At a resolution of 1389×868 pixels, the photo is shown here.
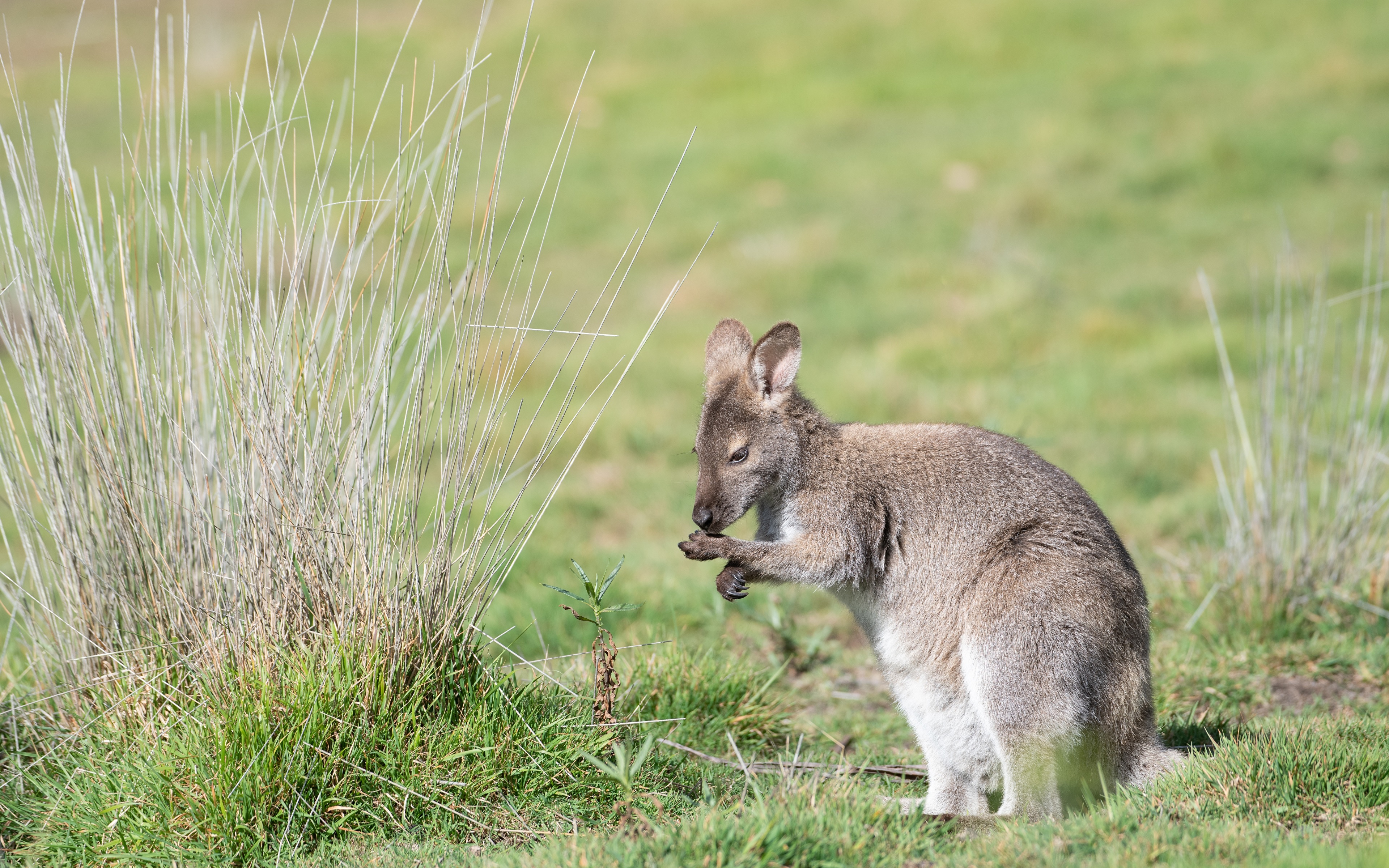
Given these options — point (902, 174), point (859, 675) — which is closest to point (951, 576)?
point (859, 675)

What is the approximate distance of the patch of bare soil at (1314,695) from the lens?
445cm

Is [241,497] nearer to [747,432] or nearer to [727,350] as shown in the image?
[747,432]

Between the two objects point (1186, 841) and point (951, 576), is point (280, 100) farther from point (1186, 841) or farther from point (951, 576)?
point (1186, 841)

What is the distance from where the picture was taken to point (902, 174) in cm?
1303

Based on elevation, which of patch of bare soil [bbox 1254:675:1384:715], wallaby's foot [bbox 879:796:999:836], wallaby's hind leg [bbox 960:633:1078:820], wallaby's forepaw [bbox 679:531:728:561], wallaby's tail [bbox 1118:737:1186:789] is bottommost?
patch of bare soil [bbox 1254:675:1384:715]

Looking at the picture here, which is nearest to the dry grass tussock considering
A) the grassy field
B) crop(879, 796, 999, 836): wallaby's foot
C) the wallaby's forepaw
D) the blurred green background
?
the grassy field

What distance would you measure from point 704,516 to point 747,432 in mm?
348

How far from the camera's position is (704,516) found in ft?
12.7

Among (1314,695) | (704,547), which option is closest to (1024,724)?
(704,547)

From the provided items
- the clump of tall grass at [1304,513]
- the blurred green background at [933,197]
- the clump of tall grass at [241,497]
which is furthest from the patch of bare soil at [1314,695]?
the clump of tall grass at [241,497]

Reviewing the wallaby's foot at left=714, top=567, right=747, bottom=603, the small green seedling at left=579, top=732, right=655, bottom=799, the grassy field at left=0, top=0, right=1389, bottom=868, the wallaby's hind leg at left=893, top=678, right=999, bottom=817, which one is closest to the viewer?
the small green seedling at left=579, top=732, right=655, bottom=799

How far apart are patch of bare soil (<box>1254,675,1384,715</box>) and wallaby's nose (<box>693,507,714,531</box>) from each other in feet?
7.28

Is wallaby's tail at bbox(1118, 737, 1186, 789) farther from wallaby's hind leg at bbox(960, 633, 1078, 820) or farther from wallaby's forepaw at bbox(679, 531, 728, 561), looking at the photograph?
wallaby's forepaw at bbox(679, 531, 728, 561)

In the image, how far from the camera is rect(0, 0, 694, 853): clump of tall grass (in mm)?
3418
